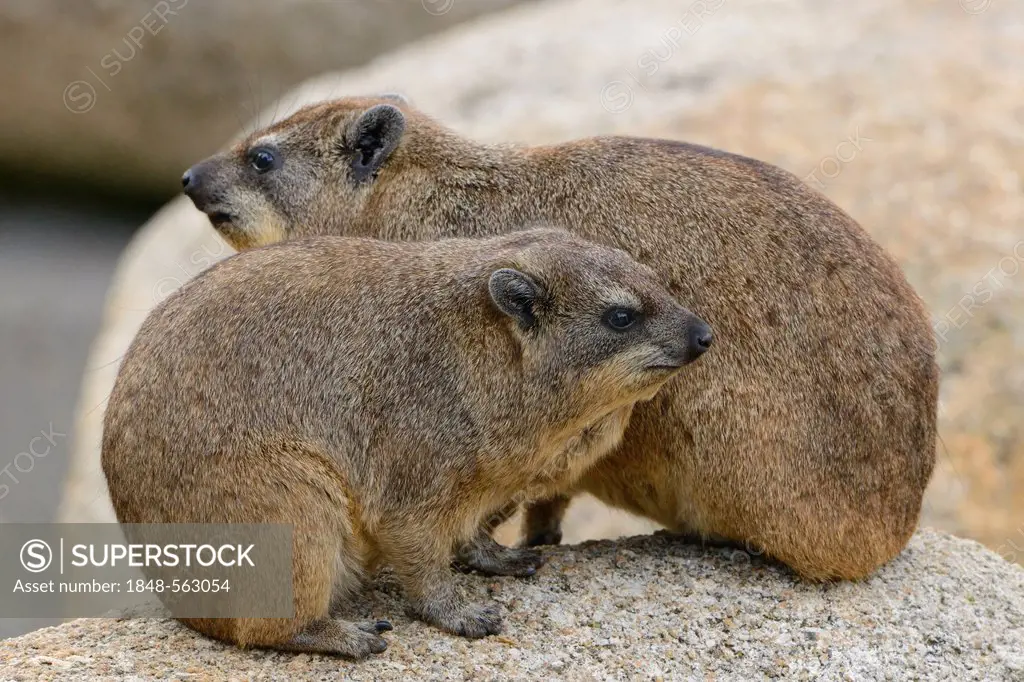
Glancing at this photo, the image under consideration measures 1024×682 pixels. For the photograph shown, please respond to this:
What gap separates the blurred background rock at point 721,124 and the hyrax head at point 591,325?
16.2ft

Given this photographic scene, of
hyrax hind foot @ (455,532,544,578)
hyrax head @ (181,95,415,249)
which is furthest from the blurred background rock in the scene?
hyrax head @ (181,95,415,249)

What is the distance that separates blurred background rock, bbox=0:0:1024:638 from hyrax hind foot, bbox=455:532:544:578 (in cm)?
404

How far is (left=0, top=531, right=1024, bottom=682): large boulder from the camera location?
545cm

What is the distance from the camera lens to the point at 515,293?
5543 mm

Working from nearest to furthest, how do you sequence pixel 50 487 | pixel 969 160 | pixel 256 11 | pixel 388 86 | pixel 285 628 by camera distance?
pixel 285 628 < pixel 969 160 < pixel 388 86 < pixel 50 487 < pixel 256 11

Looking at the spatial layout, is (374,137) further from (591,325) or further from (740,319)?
(740,319)

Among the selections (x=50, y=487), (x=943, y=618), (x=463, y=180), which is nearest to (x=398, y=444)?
(x=463, y=180)

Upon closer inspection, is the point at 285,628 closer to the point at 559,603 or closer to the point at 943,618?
the point at 559,603

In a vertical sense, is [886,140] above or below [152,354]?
above

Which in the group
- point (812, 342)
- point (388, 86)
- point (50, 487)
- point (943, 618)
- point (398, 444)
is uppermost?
point (388, 86)

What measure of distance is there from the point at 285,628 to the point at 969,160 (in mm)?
8260

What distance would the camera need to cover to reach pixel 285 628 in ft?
17.6

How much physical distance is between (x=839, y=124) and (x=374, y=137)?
6.38 m

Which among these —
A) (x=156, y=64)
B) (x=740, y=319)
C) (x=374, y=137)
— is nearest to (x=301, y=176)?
(x=374, y=137)
